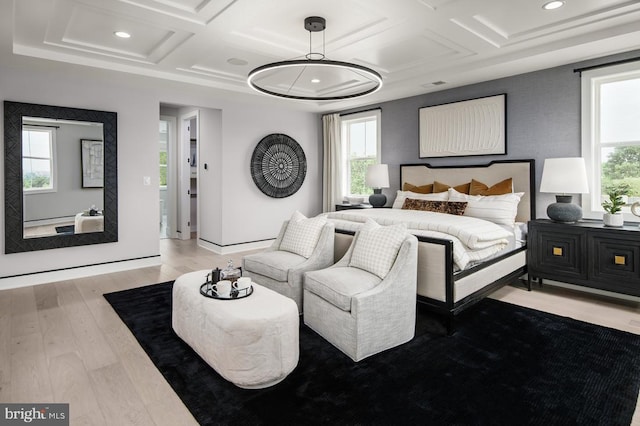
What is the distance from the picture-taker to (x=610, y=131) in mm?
3939

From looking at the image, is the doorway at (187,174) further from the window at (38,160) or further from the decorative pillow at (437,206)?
the decorative pillow at (437,206)

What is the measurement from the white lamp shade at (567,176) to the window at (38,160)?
18.1 feet

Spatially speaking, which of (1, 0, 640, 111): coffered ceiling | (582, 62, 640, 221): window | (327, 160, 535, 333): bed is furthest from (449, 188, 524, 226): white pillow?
(1, 0, 640, 111): coffered ceiling

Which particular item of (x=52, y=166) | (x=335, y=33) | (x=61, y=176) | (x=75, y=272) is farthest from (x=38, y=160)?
(x=335, y=33)

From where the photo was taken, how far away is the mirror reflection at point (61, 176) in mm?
4262

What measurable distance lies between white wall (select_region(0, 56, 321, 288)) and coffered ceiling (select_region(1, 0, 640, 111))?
22.3 inches

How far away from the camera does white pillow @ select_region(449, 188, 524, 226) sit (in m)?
4.14

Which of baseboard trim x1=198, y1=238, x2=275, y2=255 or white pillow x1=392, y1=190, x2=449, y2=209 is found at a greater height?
white pillow x1=392, y1=190, x2=449, y2=209

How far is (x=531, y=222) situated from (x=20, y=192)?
5.64 metres

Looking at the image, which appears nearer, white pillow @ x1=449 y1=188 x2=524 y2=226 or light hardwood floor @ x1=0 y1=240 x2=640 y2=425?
light hardwood floor @ x1=0 y1=240 x2=640 y2=425

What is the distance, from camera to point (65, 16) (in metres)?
3.13

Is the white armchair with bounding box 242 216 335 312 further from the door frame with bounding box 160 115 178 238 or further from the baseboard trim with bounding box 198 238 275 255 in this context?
the door frame with bounding box 160 115 178 238

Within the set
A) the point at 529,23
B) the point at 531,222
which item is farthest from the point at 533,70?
the point at 531,222

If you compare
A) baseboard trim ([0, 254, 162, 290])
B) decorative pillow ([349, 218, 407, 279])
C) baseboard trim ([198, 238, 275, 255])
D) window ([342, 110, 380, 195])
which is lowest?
baseboard trim ([0, 254, 162, 290])
